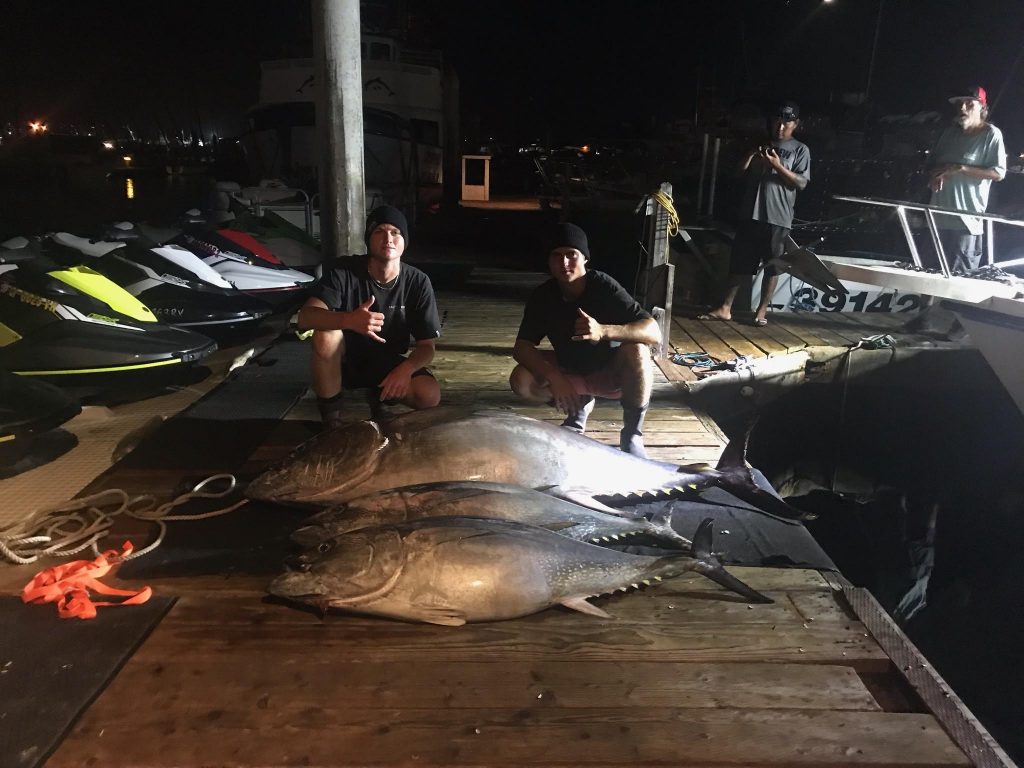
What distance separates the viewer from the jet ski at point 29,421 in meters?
3.40

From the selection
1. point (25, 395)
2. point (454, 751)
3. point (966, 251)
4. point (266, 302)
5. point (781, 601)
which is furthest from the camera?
point (266, 302)

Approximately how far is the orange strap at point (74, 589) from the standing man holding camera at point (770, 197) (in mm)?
5731

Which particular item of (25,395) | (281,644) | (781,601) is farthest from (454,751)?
(25,395)

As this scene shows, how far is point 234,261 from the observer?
23.8ft

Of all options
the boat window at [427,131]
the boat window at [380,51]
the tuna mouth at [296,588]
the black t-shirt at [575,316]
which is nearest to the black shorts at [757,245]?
the black t-shirt at [575,316]

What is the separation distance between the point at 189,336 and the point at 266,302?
1747mm

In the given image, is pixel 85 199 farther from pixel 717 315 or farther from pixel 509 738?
pixel 509 738

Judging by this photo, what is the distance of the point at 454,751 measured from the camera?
69.2 inches

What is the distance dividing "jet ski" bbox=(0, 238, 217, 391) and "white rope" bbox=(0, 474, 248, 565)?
1.70m

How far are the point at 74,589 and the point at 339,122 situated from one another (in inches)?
146

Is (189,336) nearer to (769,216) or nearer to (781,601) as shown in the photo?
(781,601)

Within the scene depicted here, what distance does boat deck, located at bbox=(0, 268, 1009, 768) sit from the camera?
1768mm

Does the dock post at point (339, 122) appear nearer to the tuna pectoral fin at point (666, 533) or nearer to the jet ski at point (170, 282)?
the jet ski at point (170, 282)

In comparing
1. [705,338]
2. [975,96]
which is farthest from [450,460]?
[975,96]
